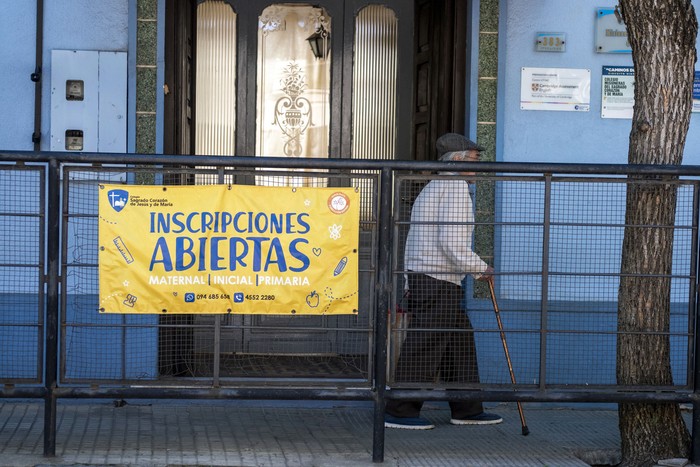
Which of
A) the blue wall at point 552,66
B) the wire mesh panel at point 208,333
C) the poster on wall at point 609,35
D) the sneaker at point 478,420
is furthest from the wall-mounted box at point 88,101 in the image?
the poster on wall at point 609,35

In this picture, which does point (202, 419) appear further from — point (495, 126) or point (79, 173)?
point (495, 126)

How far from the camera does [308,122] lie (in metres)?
8.41

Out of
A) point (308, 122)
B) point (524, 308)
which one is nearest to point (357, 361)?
point (524, 308)

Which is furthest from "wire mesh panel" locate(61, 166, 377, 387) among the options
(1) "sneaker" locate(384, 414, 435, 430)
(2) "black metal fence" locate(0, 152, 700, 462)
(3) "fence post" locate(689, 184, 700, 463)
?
(3) "fence post" locate(689, 184, 700, 463)

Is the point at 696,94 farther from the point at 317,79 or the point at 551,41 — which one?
the point at 317,79

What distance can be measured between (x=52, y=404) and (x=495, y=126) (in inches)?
152

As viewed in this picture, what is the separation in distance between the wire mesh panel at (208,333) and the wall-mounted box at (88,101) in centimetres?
148

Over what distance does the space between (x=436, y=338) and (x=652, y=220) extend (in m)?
1.44

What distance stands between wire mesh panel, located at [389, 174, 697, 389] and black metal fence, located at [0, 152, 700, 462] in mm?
15

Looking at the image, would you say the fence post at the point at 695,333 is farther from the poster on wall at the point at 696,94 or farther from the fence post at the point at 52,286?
the fence post at the point at 52,286

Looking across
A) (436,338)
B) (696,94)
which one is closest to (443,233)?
(436,338)

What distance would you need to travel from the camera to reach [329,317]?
561 centimetres

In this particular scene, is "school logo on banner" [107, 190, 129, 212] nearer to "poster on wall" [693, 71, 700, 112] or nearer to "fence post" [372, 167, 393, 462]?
"fence post" [372, 167, 393, 462]

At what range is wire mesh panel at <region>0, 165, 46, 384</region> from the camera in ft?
17.9
